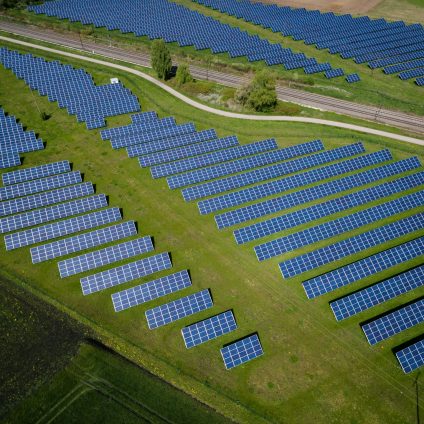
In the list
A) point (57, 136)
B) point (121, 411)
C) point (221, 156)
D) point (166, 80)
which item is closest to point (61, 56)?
point (166, 80)

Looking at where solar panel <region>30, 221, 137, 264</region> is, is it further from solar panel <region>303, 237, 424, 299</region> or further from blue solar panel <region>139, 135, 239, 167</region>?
solar panel <region>303, 237, 424, 299</region>

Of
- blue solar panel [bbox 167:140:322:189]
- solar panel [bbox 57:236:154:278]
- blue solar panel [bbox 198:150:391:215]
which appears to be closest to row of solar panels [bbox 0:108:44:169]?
solar panel [bbox 57:236:154:278]

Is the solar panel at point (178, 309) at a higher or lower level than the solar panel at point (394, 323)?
lower

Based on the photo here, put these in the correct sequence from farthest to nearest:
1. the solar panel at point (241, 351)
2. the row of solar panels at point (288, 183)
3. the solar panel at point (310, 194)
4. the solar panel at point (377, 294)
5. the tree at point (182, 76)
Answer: the tree at point (182, 76) < the solar panel at point (310, 194) < the row of solar panels at point (288, 183) < the solar panel at point (377, 294) < the solar panel at point (241, 351)

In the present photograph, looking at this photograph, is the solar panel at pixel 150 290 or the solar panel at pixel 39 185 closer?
the solar panel at pixel 150 290

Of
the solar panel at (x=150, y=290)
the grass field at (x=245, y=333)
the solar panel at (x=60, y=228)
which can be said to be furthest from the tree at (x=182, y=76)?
the solar panel at (x=150, y=290)

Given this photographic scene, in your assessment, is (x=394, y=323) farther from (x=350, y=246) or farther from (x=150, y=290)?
(x=150, y=290)

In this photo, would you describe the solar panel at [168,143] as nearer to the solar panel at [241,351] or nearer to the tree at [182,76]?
the tree at [182,76]

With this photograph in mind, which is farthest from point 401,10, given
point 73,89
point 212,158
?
point 73,89
